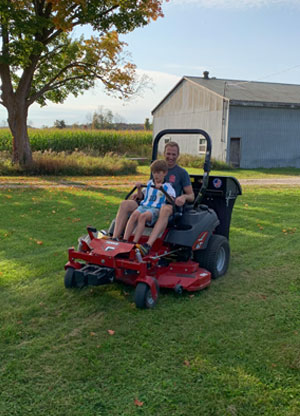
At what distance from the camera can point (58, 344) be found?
3.65 metres

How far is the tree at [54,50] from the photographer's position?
15.3 meters

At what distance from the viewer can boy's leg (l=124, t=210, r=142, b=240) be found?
16.2ft

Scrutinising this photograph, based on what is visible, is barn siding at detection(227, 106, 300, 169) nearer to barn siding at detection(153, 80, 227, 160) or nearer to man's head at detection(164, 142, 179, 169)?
barn siding at detection(153, 80, 227, 160)

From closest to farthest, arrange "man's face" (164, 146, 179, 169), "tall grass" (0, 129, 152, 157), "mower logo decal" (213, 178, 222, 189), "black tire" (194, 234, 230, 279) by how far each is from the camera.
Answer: "black tire" (194, 234, 230, 279) → "man's face" (164, 146, 179, 169) → "mower logo decal" (213, 178, 222, 189) → "tall grass" (0, 129, 152, 157)

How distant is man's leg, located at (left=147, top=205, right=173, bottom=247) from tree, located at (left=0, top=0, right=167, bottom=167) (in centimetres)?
1234

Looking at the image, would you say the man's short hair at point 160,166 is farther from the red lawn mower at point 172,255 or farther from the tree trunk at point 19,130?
the tree trunk at point 19,130

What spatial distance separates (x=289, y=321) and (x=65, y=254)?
11.1ft

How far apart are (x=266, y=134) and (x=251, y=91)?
3550 millimetres

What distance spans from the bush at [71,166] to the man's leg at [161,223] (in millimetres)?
13978

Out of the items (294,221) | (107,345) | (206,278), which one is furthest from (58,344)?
(294,221)

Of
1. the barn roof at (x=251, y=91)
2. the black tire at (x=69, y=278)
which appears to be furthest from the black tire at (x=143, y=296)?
the barn roof at (x=251, y=91)

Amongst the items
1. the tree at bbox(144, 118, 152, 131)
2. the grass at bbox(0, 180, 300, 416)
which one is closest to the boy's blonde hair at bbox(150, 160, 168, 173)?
the grass at bbox(0, 180, 300, 416)

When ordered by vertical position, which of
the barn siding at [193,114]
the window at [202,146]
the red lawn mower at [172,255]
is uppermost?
the barn siding at [193,114]

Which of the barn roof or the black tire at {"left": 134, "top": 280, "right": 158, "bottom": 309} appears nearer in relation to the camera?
the black tire at {"left": 134, "top": 280, "right": 158, "bottom": 309}
